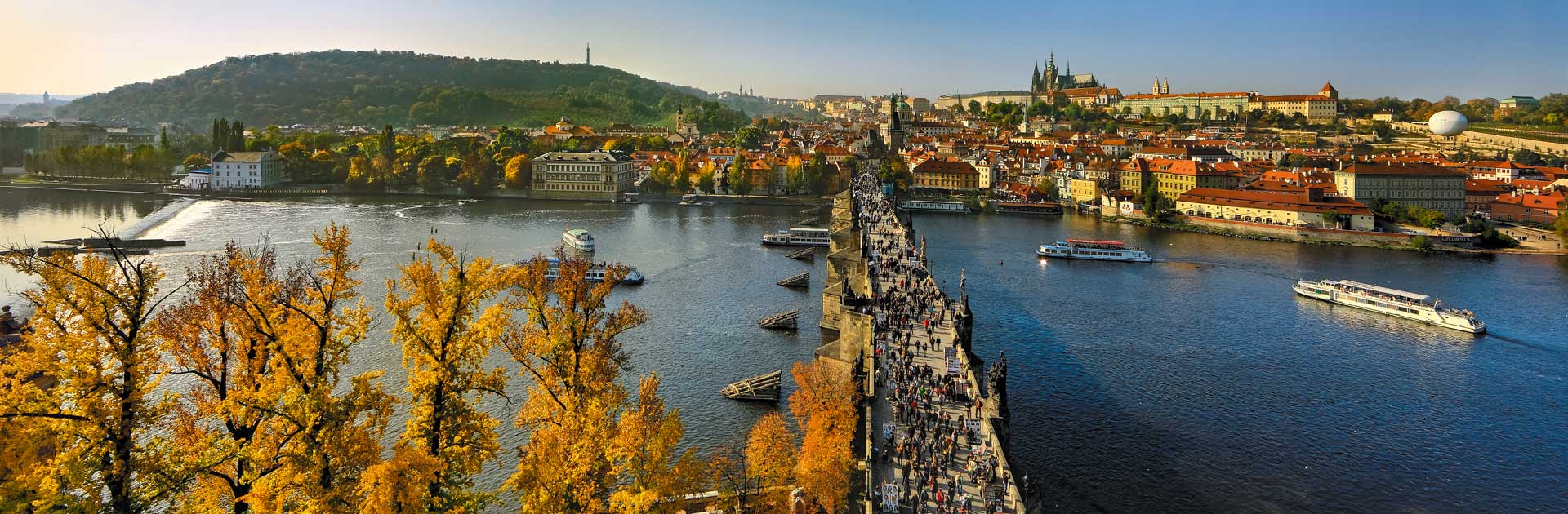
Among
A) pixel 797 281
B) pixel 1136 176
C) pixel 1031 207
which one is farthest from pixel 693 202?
pixel 797 281

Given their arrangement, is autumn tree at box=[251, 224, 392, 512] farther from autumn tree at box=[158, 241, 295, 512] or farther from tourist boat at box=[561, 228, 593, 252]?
tourist boat at box=[561, 228, 593, 252]

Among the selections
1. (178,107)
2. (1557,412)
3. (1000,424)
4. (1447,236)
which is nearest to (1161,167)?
(1447,236)

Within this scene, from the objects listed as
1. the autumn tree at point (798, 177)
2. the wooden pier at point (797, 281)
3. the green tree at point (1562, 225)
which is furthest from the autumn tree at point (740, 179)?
the green tree at point (1562, 225)

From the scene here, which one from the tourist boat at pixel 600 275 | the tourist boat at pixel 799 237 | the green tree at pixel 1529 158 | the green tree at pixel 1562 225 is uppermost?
the green tree at pixel 1529 158

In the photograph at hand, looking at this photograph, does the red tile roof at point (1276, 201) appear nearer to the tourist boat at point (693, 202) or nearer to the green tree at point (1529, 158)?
the tourist boat at point (693, 202)

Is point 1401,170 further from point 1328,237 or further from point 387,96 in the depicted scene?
point 387,96

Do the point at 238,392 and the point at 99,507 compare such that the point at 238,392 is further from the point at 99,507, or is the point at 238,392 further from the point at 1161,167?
the point at 1161,167
